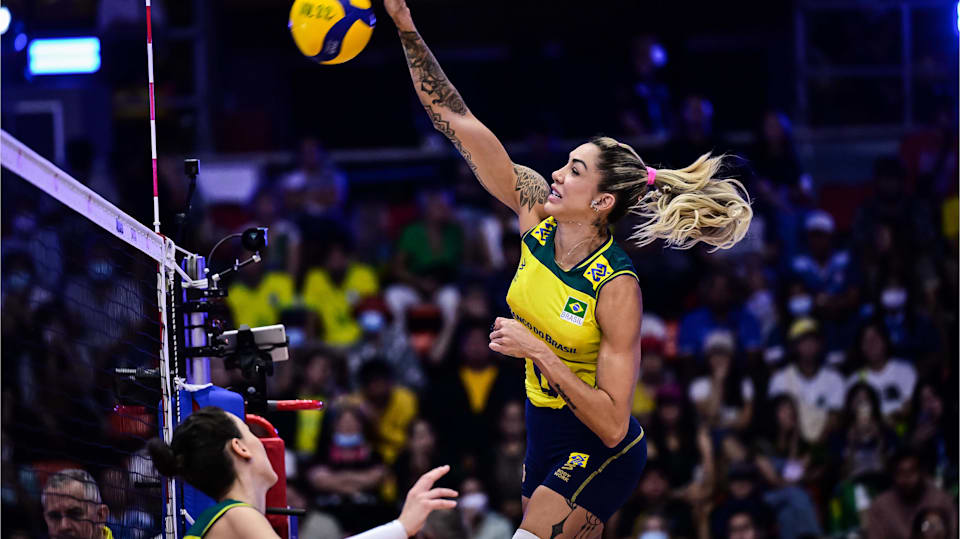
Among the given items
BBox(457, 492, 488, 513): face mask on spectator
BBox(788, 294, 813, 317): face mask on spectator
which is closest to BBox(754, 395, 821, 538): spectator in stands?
BBox(788, 294, 813, 317): face mask on spectator

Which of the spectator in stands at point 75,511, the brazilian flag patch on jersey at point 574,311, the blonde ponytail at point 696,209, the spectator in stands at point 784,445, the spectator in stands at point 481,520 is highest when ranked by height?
the blonde ponytail at point 696,209

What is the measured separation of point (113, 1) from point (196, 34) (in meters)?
1.19

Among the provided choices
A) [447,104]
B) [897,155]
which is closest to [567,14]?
[897,155]

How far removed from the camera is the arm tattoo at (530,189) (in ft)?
17.4

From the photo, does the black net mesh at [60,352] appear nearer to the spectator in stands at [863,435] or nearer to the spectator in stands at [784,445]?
the spectator in stands at [784,445]

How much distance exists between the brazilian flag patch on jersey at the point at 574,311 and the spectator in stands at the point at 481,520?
4139mm

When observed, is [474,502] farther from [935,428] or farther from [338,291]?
[935,428]

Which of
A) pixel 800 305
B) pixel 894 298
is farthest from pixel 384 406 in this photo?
pixel 894 298

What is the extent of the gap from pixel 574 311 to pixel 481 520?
428cm

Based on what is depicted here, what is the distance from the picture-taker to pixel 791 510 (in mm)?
8930

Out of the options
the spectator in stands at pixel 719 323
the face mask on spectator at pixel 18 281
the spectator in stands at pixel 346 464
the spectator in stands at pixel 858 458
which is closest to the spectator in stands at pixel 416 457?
the spectator in stands at pixel 346 464

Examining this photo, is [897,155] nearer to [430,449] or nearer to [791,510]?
[791,510]

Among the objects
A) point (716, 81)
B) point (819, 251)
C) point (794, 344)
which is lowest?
point (794, 344)

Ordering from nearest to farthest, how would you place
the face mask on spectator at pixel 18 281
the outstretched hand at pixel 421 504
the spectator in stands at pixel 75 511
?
1. the outstretched hand at pixel 421 504
2. the spectator in stands at pixel 75 511
3. the face mask on spectator at pixel 18 281
